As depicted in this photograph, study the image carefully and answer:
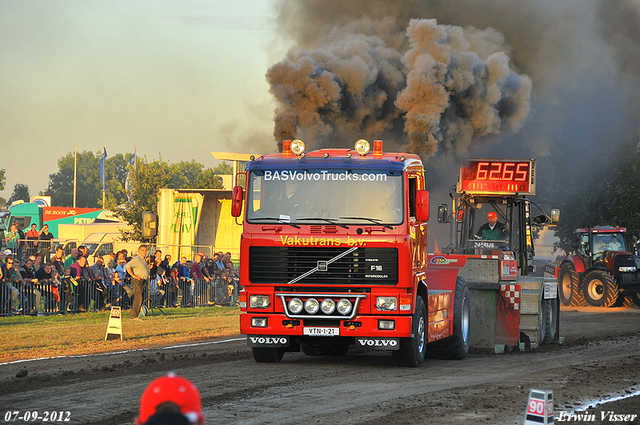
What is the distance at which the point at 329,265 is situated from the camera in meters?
10.3

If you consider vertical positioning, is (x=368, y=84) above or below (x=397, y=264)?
above

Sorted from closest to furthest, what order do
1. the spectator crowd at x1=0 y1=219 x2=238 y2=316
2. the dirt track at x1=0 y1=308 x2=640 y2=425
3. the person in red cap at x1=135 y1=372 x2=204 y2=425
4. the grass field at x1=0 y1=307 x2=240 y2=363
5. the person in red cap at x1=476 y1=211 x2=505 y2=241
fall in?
the person in red cap at x1=135 y1=372 x2=204 y2=425 < the dirt track at x1=0 y1=308 x2=640 y2=425 < the grass field at x1=0 y1=307 x2=240 y2=363 < the person in red cap at x1=476 y1=211 x2=505 y2=241 < the spectator crowd at x1=0 y1=219 x2=238 y2=316

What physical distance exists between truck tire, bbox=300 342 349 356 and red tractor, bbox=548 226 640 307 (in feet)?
57.3

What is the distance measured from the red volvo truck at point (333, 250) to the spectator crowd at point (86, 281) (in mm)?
8670

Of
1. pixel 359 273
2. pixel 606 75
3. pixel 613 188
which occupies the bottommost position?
pixel 359 273

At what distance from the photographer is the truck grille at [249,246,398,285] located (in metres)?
10.2

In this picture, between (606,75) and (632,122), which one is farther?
(632,122)

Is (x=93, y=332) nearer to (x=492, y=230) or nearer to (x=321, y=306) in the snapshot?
(x=321, y=306)

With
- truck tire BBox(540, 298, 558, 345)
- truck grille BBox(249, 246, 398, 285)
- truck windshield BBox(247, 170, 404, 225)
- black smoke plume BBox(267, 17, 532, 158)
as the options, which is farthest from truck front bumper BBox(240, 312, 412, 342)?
black smoke plume BBox(267, 17, 532, 158)

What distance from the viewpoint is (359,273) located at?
1024cm

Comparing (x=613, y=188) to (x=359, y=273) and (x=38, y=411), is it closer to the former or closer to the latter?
(x=359, y=273)

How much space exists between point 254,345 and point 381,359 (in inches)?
92.1

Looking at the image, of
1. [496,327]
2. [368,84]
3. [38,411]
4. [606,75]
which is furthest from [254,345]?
[606,75]

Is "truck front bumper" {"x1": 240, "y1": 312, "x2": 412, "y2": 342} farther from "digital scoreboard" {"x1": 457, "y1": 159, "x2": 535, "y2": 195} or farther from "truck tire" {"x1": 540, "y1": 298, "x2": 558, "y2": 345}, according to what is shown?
"digital scoreboard" {"x1": 457, "y1": 159, "x2": 535, "y2": 195}
